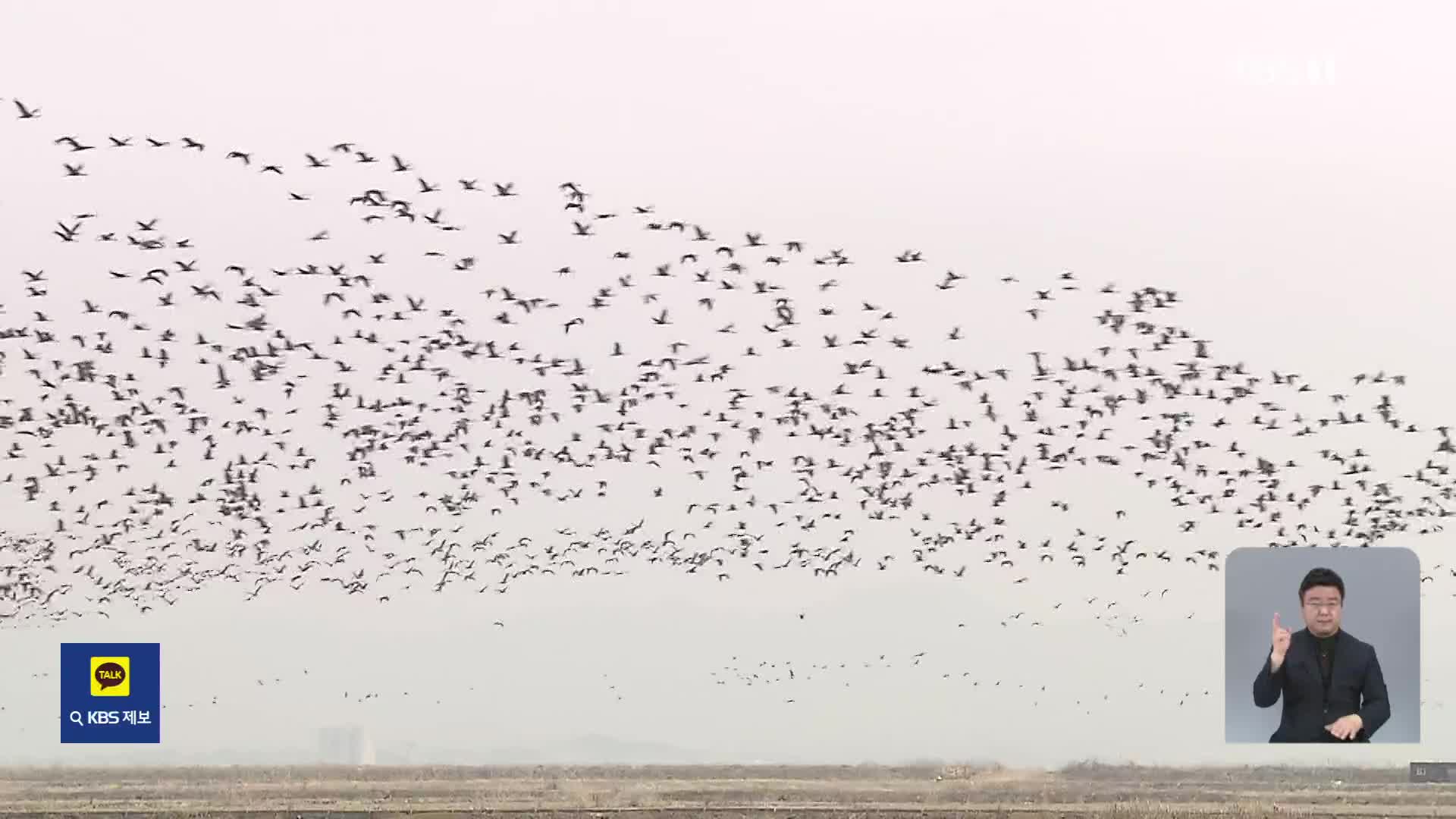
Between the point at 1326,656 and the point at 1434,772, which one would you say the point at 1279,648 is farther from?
the point at 1434,772

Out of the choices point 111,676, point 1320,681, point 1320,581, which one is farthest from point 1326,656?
point 111,676

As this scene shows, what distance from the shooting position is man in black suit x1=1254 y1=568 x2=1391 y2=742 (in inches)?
487

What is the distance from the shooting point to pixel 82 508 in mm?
16594

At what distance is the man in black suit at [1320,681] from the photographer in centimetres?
1238

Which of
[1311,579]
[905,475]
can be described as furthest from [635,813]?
[1311,579]

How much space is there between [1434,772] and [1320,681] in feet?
12.4

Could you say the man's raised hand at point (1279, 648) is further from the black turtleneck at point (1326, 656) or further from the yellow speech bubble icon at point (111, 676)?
the yellow speech bubble icon at point (111, 676)

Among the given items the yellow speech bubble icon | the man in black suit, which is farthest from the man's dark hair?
the yellow speech bubble icon

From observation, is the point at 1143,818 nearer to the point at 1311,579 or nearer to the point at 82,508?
the point at 1311,579

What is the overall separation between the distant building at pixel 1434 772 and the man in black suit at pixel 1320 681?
2.76 m

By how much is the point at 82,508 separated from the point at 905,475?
303 inches

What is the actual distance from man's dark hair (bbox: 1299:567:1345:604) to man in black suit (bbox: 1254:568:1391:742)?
47 centimetres

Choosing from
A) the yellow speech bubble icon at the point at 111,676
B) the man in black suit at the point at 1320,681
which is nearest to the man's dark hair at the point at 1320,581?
the man in black suit at the point at 1320,681

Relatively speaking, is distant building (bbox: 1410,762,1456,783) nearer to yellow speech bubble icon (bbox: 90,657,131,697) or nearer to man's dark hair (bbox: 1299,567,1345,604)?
man's dark hair (bbox: 1299,567,1345,604)
